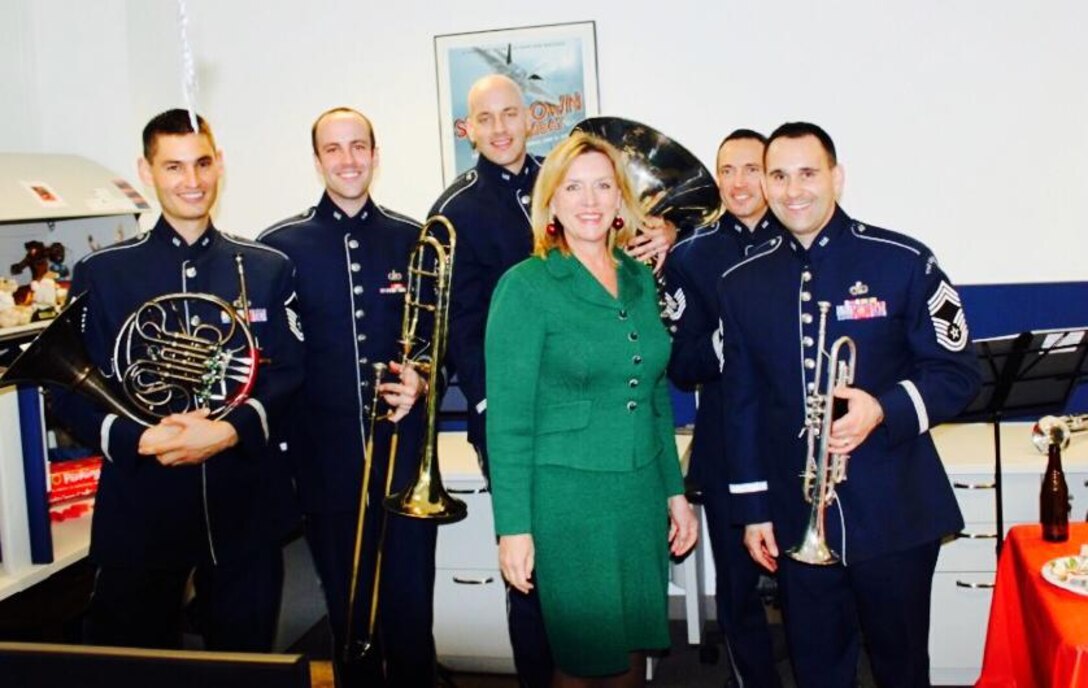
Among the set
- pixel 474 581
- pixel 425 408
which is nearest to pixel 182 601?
pixel 425 408

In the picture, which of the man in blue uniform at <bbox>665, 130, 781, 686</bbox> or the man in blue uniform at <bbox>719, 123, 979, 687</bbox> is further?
the man in blue uniform at <bbox>665, 130, 781, 686</bbox>

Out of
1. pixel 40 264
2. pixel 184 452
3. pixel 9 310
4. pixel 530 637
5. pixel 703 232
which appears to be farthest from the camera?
pixel 40 264

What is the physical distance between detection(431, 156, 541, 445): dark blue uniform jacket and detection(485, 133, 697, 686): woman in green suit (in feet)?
1.88

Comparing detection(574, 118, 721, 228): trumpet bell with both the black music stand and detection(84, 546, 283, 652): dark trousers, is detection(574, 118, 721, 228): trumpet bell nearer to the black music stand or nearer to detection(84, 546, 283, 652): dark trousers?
the black music stand

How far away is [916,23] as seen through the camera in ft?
14.2

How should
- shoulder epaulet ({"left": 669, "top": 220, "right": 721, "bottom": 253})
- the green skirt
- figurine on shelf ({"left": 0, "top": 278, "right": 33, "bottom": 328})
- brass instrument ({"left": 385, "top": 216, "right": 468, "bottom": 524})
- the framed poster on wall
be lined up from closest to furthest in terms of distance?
the green skirt, brass instrument ({"left": 385, "top": 216, "right": 468, "bottom": 524}), shoulder epaulet ({"left": 669, "top": 220, "right": 721, "bottom": 253}), figurine on shelf ({"left": 0, "top": 278, "right": 33, "bottom": 328}), the framed poster on wall

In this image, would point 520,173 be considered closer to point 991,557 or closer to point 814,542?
point 814,542

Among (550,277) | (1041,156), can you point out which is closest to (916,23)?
(1041,156)

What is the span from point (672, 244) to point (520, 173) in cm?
49

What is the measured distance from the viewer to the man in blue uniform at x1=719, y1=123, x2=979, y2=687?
8.95 ft

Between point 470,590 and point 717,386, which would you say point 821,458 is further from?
point 470,590

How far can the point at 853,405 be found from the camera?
266 centimetres

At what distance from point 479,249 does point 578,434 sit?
0.84m

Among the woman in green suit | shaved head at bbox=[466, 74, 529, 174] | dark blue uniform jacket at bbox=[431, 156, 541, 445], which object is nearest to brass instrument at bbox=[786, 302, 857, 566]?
the woman in green suit
